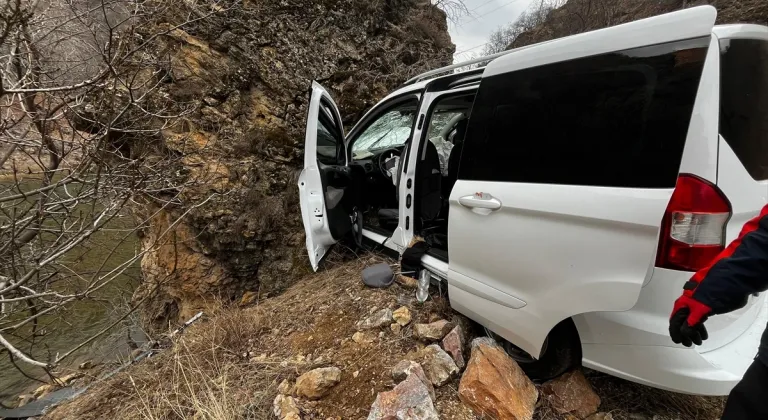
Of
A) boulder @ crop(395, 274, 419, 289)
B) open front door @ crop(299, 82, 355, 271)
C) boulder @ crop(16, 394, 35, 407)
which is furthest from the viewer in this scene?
boulder @ crop(16, 394, 35, 407)

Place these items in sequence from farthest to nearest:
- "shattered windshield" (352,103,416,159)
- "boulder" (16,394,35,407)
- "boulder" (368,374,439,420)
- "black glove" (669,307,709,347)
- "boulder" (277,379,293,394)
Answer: "boulder" (16,394,35,407)
"shattered windshield" (352,103,416,159)
"boulder" (277,379,293,394)
"boulder" (368,374,439,420)
"black glove" (669,307,709,347)

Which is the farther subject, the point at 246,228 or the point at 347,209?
the point at 246,228

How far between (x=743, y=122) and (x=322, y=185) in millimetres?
2803

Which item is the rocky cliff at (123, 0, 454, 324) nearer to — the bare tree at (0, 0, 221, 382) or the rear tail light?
the bare tree at (0, 0, 221, 382)

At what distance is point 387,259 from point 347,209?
0.68 m

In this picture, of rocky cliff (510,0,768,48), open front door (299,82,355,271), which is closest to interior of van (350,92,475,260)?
open front door (299,82,355,271)

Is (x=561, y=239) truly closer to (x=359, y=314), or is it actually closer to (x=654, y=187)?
(x=654, y=187)

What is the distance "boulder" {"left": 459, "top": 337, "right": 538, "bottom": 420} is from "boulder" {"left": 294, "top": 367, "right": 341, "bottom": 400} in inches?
30.4

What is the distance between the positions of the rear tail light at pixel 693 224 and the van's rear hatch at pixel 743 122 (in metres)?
0.06

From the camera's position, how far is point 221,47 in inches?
189

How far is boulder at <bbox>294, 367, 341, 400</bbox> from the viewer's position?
6.67ft

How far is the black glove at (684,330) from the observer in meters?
1.21

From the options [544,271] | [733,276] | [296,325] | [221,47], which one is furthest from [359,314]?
[221,47]

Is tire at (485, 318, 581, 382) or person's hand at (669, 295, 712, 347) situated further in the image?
tire at (485, 318, 581, 382)
